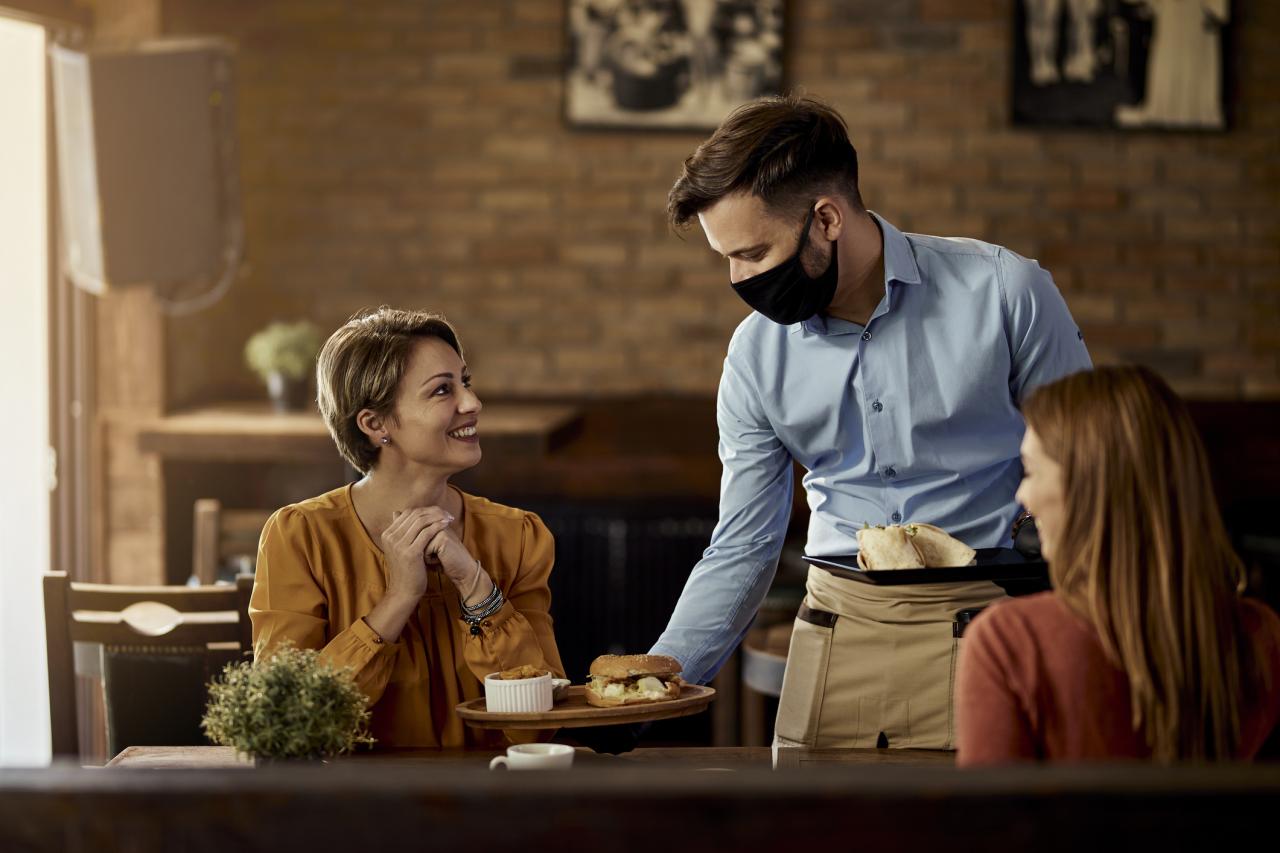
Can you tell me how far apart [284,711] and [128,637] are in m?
1.00

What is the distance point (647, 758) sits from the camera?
73.7 inches

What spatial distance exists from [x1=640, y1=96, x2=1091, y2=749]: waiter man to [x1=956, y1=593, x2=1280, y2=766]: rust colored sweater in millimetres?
643

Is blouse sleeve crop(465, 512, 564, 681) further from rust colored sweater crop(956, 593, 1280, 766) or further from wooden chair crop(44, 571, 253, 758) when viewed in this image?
rust colored sweater crop(956, 593, 1280, 766)

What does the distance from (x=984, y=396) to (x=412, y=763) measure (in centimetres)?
101

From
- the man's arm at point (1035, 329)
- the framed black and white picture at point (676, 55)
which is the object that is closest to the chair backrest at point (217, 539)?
the man's arm at point (1035, 329)

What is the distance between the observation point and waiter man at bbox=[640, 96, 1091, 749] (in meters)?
2.05

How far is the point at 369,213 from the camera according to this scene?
16.6ft

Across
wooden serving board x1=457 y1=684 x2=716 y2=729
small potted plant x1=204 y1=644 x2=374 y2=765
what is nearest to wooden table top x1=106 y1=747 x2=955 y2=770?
wooden serving board x1=457 y1=684 x2=716 y2=729

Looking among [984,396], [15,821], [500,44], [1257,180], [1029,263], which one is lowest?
[15,821]

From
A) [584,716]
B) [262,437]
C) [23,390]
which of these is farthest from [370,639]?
[23,390]

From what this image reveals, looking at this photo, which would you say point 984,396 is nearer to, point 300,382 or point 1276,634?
point 1276,634

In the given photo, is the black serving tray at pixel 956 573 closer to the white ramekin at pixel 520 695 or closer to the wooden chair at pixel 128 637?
the white ramekin at pixel 520 695

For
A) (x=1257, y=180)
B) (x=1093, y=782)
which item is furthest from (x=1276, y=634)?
(x=1257, y=180)

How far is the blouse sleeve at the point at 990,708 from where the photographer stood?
4.35ft
